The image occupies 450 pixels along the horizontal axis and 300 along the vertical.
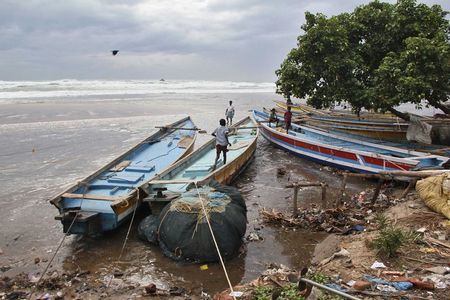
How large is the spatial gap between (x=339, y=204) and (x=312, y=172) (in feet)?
14.1

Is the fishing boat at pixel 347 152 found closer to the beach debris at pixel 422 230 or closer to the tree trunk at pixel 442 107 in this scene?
the tree trunk at pixel 442 107

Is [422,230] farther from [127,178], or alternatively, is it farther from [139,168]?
[139,168]

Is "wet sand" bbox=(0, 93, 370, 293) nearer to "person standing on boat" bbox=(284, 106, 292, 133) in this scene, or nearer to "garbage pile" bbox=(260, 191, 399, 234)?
"garbage pile" bbox=(260, 191, 399, 234)

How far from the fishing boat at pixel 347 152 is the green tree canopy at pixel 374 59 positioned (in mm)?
Result: 1483

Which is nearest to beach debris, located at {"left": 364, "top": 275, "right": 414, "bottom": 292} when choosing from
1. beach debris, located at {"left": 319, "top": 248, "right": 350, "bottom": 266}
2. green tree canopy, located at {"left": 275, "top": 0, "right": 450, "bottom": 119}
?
beach debris, located at {"left": 319, "top": 248, "right": 350, "bottom": 266}

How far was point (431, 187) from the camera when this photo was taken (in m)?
7.76

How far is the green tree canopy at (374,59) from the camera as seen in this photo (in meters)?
11.2

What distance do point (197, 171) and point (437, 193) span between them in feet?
19.9

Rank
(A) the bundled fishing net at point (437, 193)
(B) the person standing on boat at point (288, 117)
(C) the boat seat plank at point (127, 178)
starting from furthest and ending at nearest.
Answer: (B) the person standing on boat at point (288, 117) < (C) the boat seat plank at point (127, 178) < (A) the bundled fishing net at point (437, 193)

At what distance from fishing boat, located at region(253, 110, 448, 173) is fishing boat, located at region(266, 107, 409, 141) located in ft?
4.42

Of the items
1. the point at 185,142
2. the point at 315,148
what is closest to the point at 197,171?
the point at 185,142

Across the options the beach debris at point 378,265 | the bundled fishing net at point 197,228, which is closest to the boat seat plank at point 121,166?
the bundled fishing net at point 197,228

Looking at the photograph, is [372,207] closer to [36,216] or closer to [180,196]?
[180,196]

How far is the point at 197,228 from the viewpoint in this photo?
692 cm
